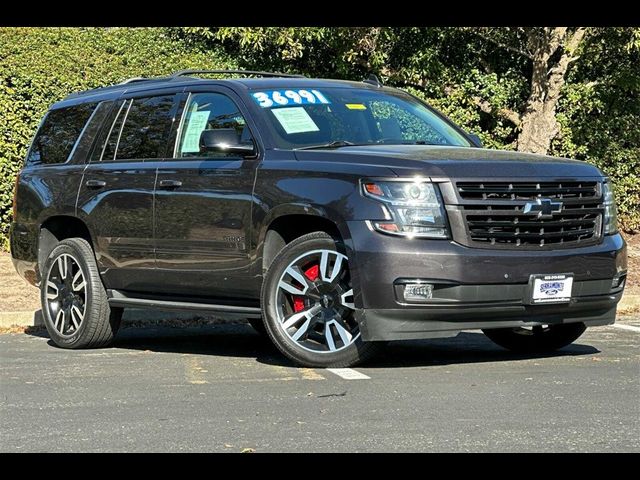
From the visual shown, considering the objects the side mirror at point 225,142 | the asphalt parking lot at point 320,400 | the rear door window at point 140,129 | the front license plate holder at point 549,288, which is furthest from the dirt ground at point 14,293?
the front license plate holder at point 549,288

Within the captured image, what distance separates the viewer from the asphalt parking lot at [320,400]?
5832 millimetres

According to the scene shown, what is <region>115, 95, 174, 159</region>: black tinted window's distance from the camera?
9.36 meters

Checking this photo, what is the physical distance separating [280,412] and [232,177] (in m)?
2.40

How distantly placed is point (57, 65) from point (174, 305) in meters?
7.42

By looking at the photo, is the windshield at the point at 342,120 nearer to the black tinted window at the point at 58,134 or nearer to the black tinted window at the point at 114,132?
the black tinted window at the point at 114,132

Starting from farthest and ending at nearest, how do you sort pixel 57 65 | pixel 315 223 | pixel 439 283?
pixel 57 65
pixel 315 223
pixel 439 283

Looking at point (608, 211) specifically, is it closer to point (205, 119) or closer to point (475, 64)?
point (205, 119)

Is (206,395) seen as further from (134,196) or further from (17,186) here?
(17,186)

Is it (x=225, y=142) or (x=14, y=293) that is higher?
(x=225, y=142)

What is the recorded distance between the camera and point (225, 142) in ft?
27.8

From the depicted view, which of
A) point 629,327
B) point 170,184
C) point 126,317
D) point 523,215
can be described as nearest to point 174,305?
point 170,184

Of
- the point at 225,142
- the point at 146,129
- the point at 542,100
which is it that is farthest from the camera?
the point at 542,100

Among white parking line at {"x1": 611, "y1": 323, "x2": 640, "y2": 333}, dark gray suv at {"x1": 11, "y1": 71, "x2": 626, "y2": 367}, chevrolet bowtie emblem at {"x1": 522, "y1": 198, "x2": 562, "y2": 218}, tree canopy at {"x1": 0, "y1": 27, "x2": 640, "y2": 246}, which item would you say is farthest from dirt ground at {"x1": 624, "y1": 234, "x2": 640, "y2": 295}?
chevrolet bowtie emblem at {"x1": 522, "y1": 198, "x2": 562, "y2": 218}

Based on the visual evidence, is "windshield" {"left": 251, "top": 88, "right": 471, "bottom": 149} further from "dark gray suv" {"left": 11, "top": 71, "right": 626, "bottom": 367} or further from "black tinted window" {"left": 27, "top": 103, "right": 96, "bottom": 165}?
"black tinted window" {"left": 27, "top": 103, "right": 96, "bottom": 165}
